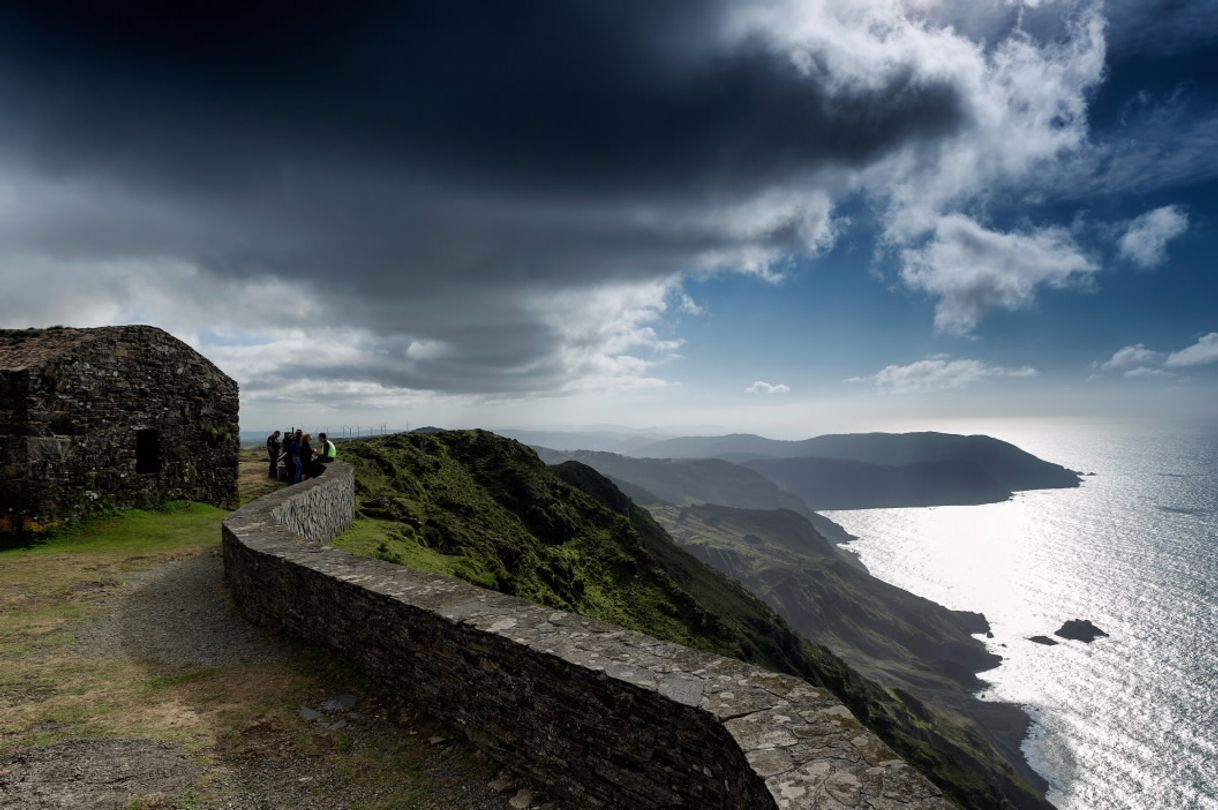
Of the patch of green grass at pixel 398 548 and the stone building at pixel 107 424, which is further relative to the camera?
the patch of green grass at pixel 398 548

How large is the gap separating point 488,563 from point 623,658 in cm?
1636

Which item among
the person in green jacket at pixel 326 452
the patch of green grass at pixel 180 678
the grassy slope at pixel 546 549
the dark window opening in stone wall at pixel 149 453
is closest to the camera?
the patch of green grass at pixel 180 678

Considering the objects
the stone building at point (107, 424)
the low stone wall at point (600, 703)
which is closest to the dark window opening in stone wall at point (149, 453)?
the stone building at point (107, 424)

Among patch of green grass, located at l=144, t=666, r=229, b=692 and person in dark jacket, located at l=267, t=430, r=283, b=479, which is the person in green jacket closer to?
person in dark jacket, located at l=267, t=430, r=283, b=479

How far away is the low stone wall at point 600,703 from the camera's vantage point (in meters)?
4.42

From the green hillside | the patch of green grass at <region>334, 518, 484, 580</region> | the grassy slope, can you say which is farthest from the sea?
the patch of green grass at <region>334, 518, 484, 580</region>

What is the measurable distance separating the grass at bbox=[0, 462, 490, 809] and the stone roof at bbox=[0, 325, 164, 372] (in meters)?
6.88

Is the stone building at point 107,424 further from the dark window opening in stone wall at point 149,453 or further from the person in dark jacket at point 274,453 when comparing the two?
the person in dark jacket at point 274,453

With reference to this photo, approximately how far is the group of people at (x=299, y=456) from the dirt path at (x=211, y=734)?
11759mm

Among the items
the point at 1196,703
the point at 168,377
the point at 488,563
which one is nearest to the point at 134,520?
the point at 168,377

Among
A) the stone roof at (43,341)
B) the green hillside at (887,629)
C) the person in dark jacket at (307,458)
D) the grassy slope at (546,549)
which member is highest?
the stone roof at (43,341)

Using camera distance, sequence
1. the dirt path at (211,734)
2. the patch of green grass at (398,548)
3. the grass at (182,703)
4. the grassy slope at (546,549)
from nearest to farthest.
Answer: the dirt path at (211,734)
the grass at (182,703)
the patch of green grass at (398,548)
the grassy slope at (546,549)

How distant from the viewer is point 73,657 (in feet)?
27.6

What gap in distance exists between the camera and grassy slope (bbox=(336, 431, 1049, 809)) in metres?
21.2
